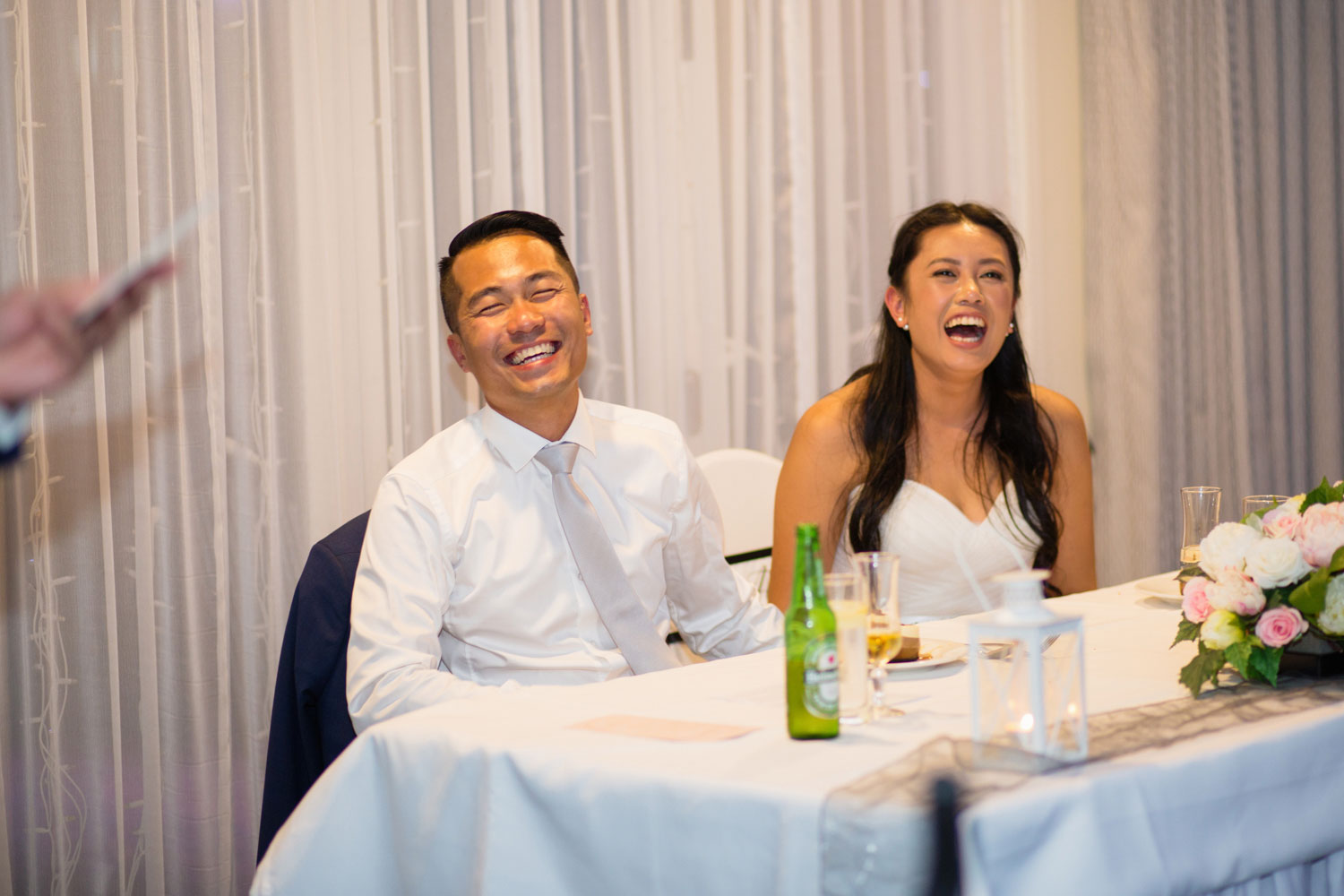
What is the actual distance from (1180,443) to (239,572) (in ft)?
10.0

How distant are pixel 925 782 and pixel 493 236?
52.6 inches

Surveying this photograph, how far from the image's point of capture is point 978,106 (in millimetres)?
3756

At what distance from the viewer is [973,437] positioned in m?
2.59

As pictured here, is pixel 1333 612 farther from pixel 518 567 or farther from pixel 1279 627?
pixel 518 567

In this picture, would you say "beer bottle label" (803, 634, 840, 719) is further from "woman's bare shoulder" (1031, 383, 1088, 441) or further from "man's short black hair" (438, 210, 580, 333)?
"woman's bare shoulder" (1031, 383, 1088, 441)

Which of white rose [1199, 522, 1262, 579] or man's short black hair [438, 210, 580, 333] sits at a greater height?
man's short black hair [438, 210, 580, 333]

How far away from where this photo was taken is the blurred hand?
22.7 inches

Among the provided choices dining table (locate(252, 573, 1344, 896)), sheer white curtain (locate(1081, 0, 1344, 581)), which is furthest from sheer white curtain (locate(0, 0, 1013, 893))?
sheer white curtain (locate(1081, 0, 1344, 581))

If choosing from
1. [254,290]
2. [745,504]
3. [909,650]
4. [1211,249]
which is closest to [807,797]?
[909,650]

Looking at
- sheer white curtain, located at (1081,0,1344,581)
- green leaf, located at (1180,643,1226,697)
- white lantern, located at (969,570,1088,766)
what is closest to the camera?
white lantern, located at (969,570,1088,766)

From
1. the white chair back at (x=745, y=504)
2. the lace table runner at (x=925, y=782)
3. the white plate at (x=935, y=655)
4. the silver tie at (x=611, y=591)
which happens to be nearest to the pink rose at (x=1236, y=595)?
the lace table runner at (x=925, y=782)

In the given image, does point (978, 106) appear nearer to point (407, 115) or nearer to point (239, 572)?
point (407, 115)

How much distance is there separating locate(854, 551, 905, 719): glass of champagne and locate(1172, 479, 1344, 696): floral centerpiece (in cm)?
33

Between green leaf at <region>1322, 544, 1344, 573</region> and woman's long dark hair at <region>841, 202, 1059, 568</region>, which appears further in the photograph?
woman's long dark hair at <region>841, 202, 1059, 568</region>
